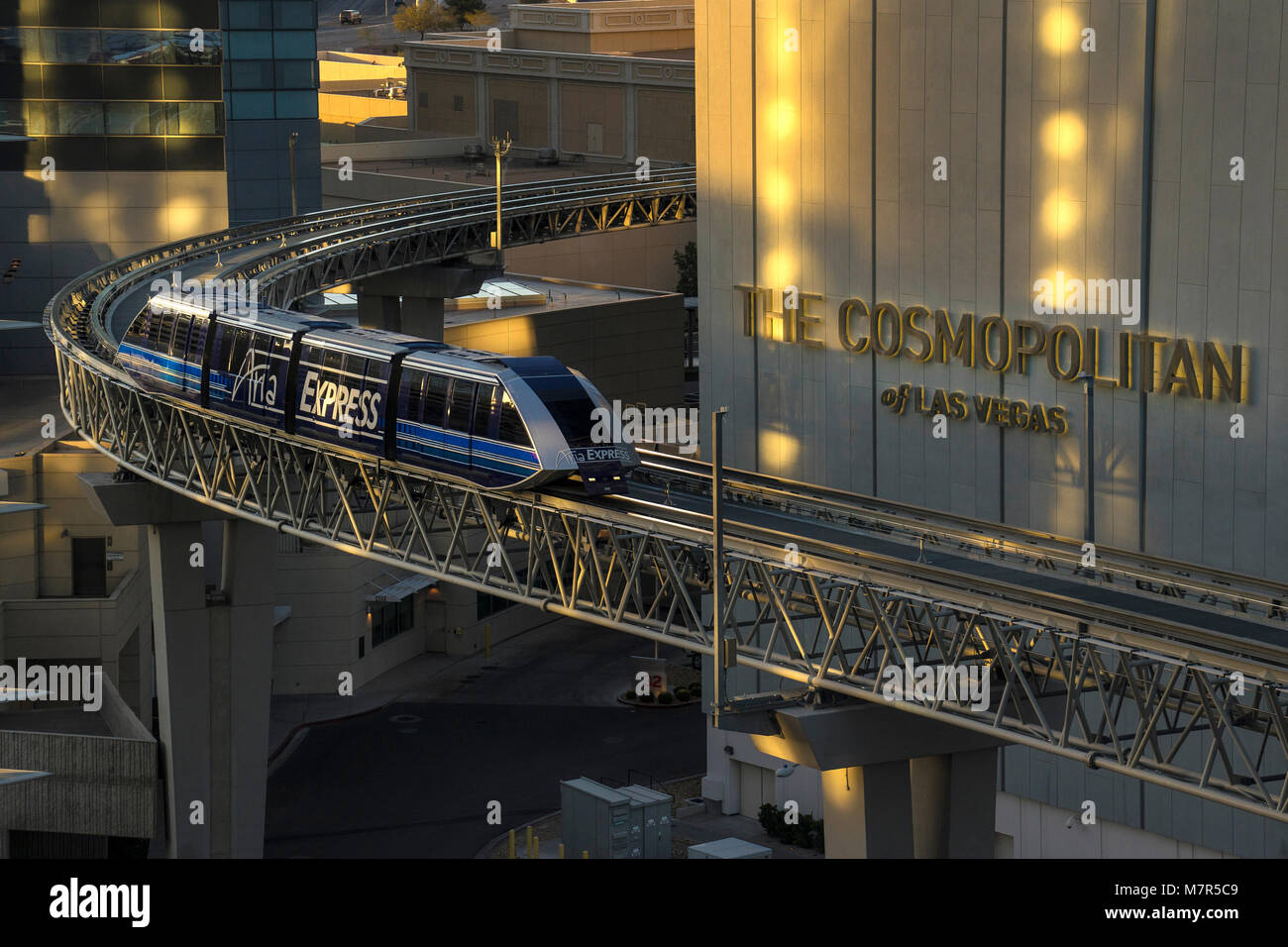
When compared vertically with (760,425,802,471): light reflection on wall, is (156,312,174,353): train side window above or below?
above

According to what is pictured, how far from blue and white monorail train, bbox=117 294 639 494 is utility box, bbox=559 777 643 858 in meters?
14.0

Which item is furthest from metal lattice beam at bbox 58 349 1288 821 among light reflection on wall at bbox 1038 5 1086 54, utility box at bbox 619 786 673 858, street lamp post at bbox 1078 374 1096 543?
light reflection on wall at bbox 1038 5 1086 54

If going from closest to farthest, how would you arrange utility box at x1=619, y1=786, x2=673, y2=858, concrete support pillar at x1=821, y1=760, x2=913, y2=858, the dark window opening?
concrete support pillar at x1=821, y1=760, x2=913, y2=858 < utility box at x1=619, y1=786, x2=673, y2=858 < the dark window opening

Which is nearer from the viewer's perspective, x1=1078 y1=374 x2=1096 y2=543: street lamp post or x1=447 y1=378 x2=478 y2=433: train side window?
x1=447 y1=378 x2=478 y2=433: train side window

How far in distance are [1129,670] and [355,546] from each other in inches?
750

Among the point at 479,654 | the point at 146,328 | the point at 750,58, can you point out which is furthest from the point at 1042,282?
the point at 479,654

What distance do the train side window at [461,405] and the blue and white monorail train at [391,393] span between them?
0.12 feet

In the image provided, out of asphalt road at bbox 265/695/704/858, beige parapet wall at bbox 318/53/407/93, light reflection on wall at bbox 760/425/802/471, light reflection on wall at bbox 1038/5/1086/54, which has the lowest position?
asphalt road at bbox 265/695/704/858

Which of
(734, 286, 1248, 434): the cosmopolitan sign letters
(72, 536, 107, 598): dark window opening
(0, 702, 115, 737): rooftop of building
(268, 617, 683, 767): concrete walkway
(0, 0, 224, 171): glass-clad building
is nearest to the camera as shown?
(734, 286, 1248, 434): the cosmopolitan sign letters

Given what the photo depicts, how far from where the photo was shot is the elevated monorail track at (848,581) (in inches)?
1126

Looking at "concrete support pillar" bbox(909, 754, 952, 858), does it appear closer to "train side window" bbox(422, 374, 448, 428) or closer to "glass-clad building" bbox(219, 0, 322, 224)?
"train side window" bbox(422, 374, 448, 428)

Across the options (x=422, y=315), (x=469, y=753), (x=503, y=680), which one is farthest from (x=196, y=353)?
(x=503, y=680)

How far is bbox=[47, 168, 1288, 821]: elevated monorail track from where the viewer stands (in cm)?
2861
